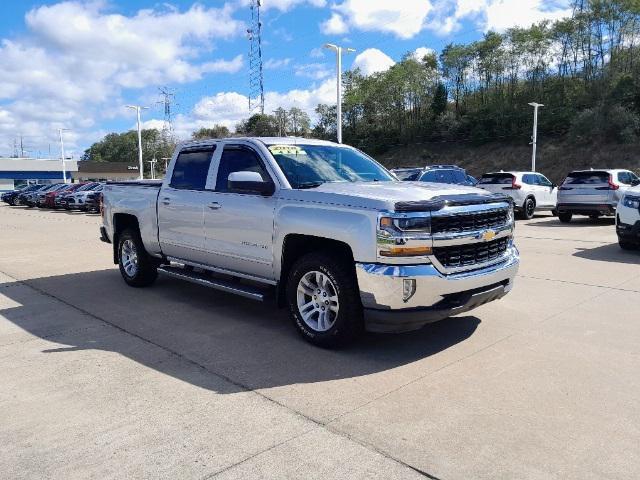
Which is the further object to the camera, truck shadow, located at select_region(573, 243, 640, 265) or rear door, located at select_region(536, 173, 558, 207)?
rear door, located at select_region(536, 173, 558, 207)

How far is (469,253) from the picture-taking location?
483 centimetres

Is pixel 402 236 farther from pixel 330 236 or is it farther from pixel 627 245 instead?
pixel 627 245

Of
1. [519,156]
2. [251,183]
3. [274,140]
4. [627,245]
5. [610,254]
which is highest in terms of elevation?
[519,156]

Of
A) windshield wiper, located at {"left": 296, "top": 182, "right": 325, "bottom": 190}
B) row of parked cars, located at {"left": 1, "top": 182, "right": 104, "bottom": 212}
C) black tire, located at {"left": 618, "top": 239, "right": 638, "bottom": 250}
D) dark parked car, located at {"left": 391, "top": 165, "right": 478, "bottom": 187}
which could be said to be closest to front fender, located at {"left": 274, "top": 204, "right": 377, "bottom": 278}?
windshield wiper, located at {"left": 296, "top": 182, "right": 325, "bottom": 190}

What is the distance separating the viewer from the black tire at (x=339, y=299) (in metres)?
4.70

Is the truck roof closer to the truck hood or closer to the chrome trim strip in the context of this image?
the truck hood

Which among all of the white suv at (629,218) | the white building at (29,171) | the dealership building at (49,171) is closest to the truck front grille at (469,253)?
the white suv at (629,218)

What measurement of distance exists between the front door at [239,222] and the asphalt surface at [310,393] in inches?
27.6

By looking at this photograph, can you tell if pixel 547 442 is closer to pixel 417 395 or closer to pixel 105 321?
pixel 417 395

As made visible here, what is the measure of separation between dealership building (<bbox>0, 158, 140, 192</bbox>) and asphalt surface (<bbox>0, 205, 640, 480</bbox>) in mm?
81993

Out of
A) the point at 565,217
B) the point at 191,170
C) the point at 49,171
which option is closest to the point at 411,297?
the point at 191,170

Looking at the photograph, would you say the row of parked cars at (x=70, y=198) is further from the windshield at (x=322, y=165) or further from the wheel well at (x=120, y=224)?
the windshield at (x=322, y=165)

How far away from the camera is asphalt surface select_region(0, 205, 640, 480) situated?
311 centimetres

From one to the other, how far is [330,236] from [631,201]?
7793 mm
